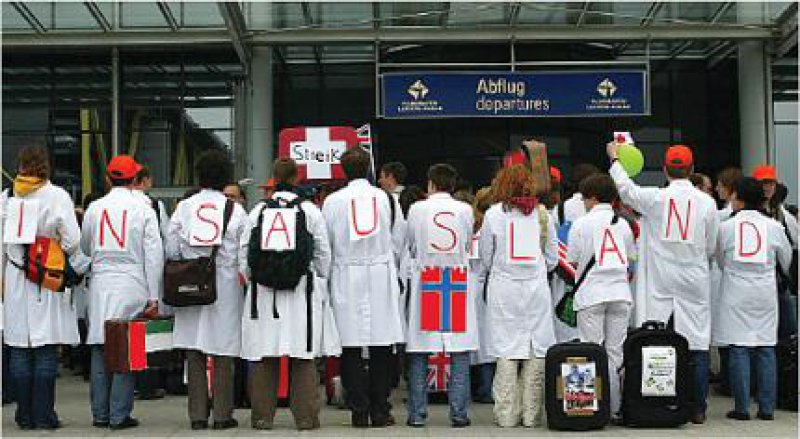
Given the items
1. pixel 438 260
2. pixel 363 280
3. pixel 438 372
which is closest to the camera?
pixel 363 280

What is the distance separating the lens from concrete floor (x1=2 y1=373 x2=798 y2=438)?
823 cm

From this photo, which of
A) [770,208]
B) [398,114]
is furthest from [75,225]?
[398,114]

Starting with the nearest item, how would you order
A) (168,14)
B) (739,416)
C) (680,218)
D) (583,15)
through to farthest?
(680,218) < (739,416) < (583,15) < (168,14)

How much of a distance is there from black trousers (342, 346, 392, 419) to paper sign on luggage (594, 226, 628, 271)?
1685mm

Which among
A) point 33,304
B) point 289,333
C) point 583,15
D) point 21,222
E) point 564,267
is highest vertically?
point 583,15

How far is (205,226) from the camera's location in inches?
329

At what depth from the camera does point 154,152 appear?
18.0m

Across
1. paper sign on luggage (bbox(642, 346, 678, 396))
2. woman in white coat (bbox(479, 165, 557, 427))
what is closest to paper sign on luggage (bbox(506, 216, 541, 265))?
woman in white coat (bbox(479, 165, 557, 427))

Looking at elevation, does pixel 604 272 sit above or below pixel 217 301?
above

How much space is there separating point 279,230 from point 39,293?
1871 mm

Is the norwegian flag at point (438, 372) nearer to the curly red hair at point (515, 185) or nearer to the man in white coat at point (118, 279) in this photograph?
the curly red hair at point (515, 185)

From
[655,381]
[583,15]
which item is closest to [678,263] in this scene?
[655,381]

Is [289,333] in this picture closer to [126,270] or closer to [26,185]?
[126,270]

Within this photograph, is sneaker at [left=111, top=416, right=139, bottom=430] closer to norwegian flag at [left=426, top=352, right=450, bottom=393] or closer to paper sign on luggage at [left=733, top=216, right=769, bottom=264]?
norwegian flag at [left=426, top=352, right=450, bottom=393]
